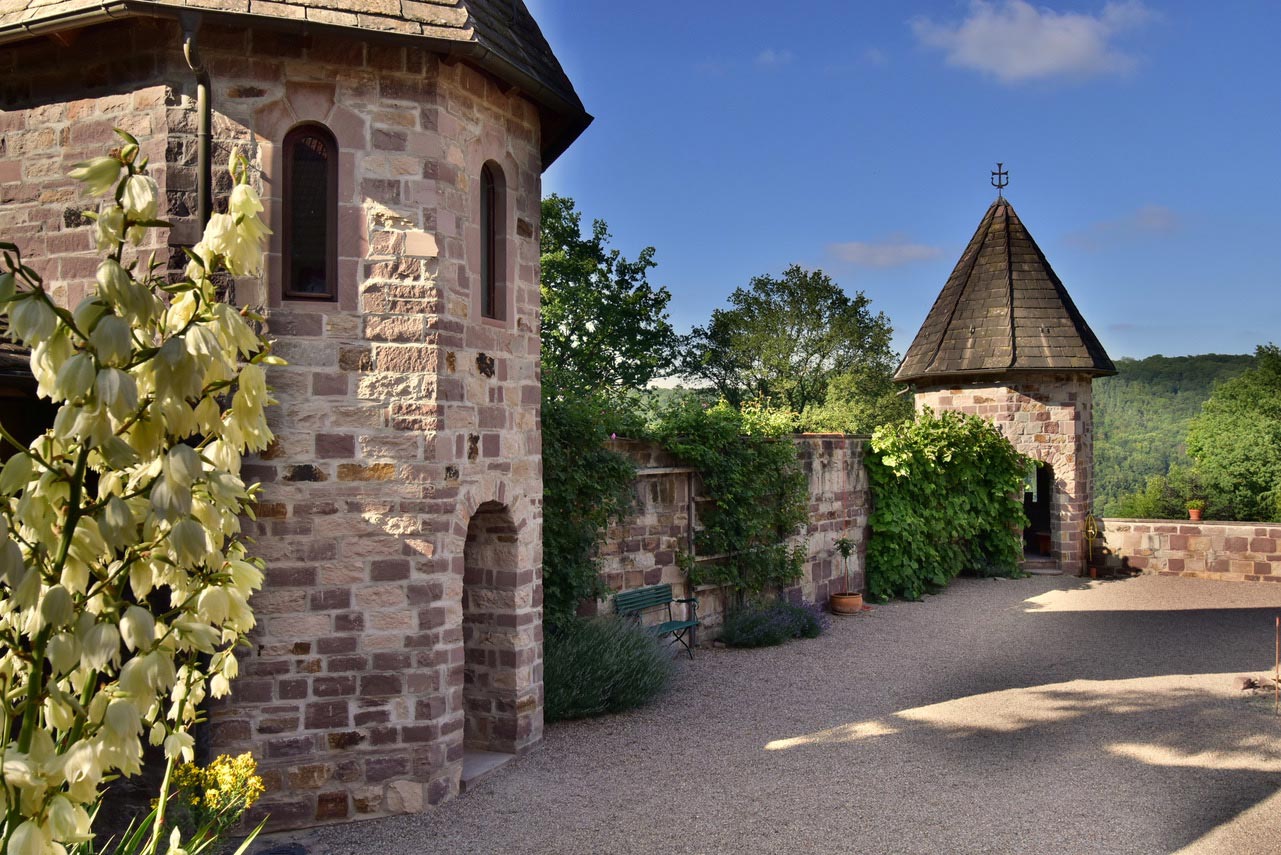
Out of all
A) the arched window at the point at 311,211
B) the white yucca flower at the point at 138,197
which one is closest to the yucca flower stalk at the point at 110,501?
the white yucca flower at the point at 138,197

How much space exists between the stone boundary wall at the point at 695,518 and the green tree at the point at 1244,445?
14485 millimetres

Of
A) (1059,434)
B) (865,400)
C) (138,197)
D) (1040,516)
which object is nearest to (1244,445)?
(1040,516)

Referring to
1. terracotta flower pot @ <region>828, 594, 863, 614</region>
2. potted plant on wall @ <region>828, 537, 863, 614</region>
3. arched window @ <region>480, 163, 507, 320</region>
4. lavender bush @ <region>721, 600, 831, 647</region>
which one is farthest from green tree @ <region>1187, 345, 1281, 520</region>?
arched window @ <region>480, 163, 507, 320</region>

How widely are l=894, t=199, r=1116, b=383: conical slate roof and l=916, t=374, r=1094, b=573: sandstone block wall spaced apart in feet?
1.37

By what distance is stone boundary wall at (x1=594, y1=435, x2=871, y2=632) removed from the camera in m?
10.5

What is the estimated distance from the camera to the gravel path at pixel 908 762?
5.98 metres

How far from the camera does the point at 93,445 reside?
1.79 meters

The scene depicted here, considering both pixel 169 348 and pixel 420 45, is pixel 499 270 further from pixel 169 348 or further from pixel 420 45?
pixel 169 348

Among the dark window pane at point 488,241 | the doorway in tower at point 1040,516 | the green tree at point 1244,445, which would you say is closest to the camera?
the dark window pane at point 488,241

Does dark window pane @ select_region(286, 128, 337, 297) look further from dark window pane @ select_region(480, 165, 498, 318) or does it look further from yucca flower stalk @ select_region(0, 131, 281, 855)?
yucca flower stalk @ select_region(0, 131, 281, 855)

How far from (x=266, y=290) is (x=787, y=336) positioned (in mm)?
31180

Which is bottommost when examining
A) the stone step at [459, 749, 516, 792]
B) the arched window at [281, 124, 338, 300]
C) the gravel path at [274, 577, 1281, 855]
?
the gravel path at [274, 577, 1281, 855]

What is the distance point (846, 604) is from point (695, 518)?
11.2ft

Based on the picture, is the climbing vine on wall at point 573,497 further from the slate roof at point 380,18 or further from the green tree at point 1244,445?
the green tree at point 1244,445
